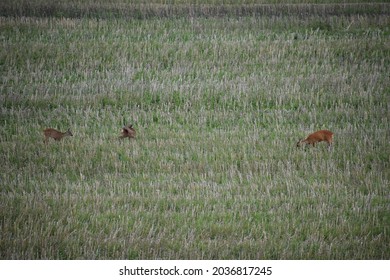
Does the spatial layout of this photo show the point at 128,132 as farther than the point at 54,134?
Yes

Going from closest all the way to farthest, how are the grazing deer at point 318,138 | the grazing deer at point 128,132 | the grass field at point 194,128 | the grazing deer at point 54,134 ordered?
the grass field at point 194,128
the grazing deer at point 318,138
the grazing deer at point 54,134
the grazing deer at point 128,132

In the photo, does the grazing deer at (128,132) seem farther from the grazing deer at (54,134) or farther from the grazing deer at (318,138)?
the grazing deer at (318,138)

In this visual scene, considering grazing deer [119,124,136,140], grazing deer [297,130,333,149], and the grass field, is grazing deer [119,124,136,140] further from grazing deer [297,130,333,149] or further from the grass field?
grazing deer [297,130,333,149]

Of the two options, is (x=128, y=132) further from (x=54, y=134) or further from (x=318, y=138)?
(x=318, y=138)

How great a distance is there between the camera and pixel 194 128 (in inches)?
345

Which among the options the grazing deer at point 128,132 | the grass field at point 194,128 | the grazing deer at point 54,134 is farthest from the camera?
the grazing deer at point 128,132

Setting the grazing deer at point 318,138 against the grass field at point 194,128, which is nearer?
the grass field at point 194,128

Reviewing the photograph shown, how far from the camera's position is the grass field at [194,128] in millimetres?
5504

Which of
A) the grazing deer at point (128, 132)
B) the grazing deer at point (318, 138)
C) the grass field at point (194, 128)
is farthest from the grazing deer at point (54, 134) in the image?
the grazing deer at point (318, 138)

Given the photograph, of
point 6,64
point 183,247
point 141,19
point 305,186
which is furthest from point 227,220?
point 141,19

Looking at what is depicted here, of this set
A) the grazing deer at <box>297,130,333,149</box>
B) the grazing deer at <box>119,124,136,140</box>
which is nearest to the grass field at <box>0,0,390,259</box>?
the grazing deer at <box>297,130,333,149</box>

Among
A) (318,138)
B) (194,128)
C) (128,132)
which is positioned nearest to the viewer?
(318,138)

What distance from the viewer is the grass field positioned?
5504 millimetres

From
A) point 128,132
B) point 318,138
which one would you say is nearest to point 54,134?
point 128,132
